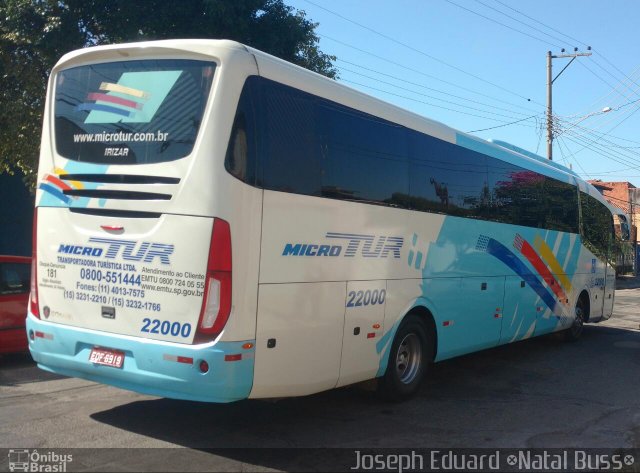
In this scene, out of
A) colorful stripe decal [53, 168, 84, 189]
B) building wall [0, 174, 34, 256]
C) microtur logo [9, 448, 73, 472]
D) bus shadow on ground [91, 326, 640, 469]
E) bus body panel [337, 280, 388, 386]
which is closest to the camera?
microtur logo [9, 448, 73, 472]

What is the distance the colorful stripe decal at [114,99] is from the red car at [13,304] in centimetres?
450

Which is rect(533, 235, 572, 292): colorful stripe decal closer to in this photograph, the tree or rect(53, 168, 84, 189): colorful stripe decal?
the tree

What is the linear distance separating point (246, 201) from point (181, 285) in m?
0.89

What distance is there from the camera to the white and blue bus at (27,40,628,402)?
5.44 metres

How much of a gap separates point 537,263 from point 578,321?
2969 mm

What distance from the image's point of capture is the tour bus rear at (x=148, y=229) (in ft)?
17.7

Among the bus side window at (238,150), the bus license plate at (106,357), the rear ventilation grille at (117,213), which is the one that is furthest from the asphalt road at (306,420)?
the bus side window at (238,150)

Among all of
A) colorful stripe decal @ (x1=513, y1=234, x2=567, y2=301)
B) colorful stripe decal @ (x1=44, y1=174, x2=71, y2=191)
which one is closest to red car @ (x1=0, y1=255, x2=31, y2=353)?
colorful stripe decal @ (x1=44, y1=174, x2=71, y2=191)

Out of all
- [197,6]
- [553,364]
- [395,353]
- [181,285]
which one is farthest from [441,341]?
Answer: [197,6]

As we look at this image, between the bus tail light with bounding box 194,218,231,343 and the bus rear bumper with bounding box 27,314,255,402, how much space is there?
6.5 inches

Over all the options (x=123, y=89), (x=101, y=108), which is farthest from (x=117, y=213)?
(x=123, y=89)

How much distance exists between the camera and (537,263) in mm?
11398

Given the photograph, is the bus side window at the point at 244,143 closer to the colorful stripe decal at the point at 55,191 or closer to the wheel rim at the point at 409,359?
the colorful stripe decal at the point at 55,191

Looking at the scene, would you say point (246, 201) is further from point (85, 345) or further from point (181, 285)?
point (85, 345)
